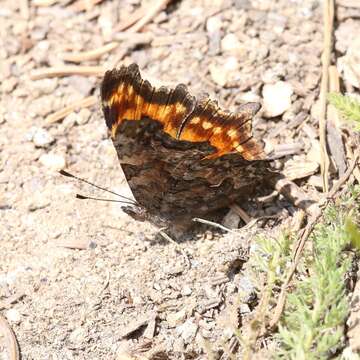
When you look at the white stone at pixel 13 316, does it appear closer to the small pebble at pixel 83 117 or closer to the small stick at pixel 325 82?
the small pebble at pixel 83 117

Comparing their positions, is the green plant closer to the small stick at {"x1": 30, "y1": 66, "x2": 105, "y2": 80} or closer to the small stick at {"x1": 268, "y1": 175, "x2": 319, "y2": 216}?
the small stick at {"x1": 268, "y1": 175, "x2": 319, "y2": 216}

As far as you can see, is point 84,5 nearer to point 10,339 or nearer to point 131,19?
point 131,19

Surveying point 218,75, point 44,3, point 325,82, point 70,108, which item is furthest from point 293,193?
point 44,3

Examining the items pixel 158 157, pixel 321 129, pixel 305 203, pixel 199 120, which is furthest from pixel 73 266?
pixel 321 129

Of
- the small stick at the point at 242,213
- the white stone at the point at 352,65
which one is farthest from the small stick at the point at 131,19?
the small stick at the point at 242,213

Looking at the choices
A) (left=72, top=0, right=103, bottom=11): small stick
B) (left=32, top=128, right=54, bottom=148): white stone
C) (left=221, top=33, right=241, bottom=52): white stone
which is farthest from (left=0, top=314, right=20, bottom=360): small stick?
(left=72, top=0, right=103, bottom=11): small stick

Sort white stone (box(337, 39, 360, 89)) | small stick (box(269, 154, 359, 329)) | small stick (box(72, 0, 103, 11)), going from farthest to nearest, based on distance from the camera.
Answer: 1. small stick (box(72, 0, 103, 11))
2. white stone (box(337, 39, 360, 89))
3. small stick (box(269, 154, 359, 329))
